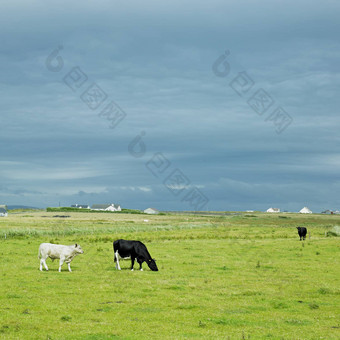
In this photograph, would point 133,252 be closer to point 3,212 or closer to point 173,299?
point 173,299

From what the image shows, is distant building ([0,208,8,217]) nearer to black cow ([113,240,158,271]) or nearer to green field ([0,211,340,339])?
green field ([0,211,340,339])

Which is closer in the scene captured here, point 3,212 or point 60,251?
point 60,251

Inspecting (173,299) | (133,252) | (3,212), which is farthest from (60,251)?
(3,212)

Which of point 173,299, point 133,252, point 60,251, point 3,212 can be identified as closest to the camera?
point 173,299

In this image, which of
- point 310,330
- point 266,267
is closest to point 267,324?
point 310,330

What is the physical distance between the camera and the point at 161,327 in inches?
556

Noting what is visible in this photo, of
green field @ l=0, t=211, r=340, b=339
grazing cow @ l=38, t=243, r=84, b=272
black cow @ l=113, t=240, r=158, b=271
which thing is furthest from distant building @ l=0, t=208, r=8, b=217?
black cow @ l=113, t=240, r=158, b=271

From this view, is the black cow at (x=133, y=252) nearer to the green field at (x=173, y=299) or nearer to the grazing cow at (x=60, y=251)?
the green field at (x=173, y=299)

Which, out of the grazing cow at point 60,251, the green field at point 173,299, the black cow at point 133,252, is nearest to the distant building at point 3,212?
the green field at point 173,299

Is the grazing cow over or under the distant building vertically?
under

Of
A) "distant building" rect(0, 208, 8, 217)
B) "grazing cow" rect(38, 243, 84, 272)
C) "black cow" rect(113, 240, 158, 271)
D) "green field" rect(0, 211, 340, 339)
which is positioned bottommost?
"green field" rect(0, 211, 340, 339)

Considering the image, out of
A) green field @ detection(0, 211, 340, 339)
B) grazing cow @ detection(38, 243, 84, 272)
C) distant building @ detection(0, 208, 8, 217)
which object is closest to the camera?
green field @ detection(0, 211, 340, 339)

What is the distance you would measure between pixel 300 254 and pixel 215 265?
10.1m

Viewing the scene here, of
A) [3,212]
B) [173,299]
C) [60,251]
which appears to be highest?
[3,212]
